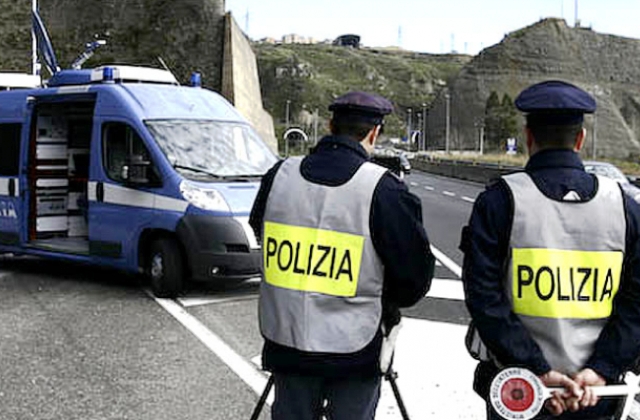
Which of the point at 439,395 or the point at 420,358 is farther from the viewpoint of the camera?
the point at 420,358

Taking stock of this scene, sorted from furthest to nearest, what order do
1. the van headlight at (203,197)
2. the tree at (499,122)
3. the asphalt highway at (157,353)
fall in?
1. the tree at (499,122)
2. the van headlight at (203,197)
3. the asphalt highway at (157,353)

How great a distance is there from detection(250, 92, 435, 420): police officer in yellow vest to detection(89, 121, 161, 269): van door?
667cm

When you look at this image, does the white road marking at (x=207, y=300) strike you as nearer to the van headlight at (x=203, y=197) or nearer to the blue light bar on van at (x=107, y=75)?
the van headlight at (x=203, y=197)

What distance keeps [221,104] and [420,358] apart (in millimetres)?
5312

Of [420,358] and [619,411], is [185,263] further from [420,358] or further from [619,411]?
[619,411]

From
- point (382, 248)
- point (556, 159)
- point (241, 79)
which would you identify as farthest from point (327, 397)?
point (241, 79)

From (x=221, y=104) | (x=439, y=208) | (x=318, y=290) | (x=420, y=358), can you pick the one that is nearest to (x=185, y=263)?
(x=221, y=104)

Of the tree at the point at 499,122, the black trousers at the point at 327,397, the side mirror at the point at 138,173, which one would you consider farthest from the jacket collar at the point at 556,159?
the tree at the point at 499,122

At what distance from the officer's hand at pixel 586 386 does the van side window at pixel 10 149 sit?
33.0 feet

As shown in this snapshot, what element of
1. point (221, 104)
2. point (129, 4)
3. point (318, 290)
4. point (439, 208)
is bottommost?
Result: point (439, 208)

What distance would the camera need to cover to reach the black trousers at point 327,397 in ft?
11.5

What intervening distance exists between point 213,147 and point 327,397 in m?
7.38

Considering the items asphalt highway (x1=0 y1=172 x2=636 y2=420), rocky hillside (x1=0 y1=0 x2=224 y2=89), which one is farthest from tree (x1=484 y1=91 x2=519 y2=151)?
asphalt highway (x1=0 y1=172 x2=636 y2=420)

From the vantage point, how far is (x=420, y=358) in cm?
721
